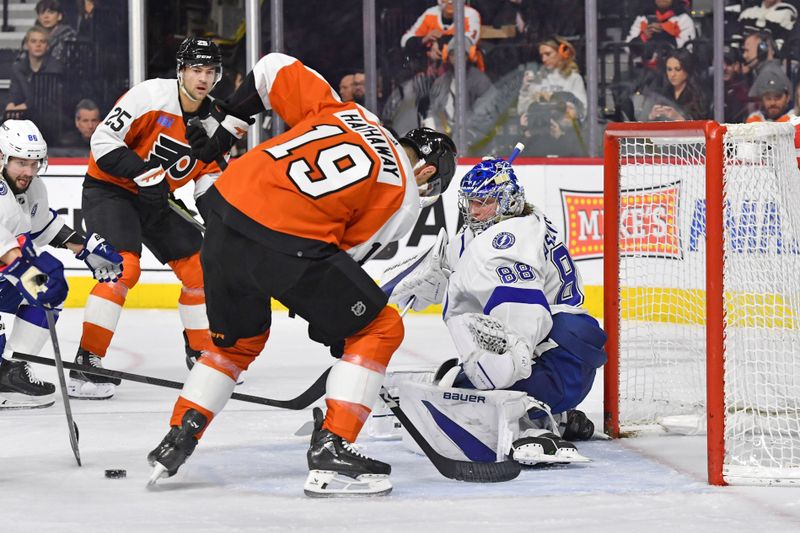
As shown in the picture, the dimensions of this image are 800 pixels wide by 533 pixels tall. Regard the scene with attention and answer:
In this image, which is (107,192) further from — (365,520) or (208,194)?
(365,520)

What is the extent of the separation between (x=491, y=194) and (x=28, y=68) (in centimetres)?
499

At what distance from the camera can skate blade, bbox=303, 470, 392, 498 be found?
2.89m

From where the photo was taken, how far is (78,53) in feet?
25.2

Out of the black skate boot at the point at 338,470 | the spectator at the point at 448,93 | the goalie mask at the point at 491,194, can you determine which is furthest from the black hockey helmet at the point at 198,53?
the spectator at the point at 448,93

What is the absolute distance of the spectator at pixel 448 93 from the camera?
754 cm

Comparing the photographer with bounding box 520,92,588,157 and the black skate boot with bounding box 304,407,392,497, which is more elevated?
the photographer with bounding box 520,92,588,157

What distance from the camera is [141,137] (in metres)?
4.62

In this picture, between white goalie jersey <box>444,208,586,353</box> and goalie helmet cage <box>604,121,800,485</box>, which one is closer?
goalie helmet cage <box>604,121,800,485</box>

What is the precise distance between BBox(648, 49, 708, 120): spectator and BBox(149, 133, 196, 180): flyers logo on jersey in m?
3.53

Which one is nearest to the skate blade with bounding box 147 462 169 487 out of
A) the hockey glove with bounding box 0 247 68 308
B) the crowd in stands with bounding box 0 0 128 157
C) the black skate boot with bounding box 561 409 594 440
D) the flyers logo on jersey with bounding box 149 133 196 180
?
the hockey glove with bounding box 0 247 68 308

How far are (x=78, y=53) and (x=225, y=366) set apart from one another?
507 cm

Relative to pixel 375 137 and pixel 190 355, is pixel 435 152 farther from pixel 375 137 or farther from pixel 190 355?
pixel 190 355

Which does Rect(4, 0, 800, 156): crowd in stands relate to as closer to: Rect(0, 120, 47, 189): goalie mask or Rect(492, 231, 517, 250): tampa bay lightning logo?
Rect(0, 120, 47, 189): goalie mask

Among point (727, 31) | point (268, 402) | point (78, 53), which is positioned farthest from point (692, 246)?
point (78, 53)
